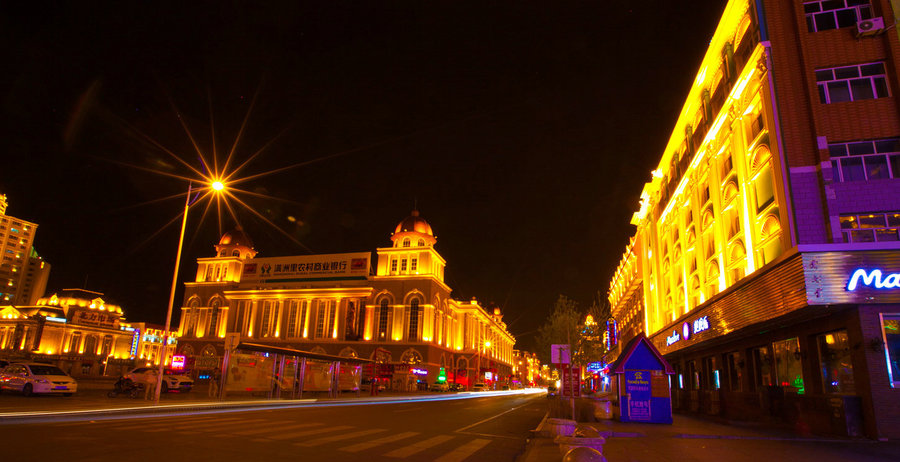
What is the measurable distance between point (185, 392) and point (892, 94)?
3873 cm

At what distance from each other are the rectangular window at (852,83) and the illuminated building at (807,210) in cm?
4

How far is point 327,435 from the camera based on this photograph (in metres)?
13.6

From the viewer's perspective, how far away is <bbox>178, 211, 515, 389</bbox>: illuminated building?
72250 millimetres

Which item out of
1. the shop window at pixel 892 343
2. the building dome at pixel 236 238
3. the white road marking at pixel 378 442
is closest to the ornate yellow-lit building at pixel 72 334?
the building dome at pixel 236 238

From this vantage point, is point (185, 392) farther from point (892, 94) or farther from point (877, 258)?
point (892, 94)

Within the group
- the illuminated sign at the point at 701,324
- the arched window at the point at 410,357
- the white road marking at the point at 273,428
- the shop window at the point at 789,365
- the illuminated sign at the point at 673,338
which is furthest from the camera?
the arched window at the point at 410,357

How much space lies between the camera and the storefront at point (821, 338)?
1439cm

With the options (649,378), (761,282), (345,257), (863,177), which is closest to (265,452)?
(649,378)

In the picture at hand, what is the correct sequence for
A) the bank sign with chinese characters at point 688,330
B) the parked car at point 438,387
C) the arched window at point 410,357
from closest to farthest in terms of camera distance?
the bank sign with chinese characters at point 688,330 < the parked car at point 438,387 < the arched window at point 410,357

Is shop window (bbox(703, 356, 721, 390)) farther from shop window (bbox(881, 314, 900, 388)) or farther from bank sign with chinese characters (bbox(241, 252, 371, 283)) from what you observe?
bank sign with chinese characters (bbox(241, 252, 371, 283))

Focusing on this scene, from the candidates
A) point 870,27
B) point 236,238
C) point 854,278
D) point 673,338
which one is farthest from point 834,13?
point 236,238

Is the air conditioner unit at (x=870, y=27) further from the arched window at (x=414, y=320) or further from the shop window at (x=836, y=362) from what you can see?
the arched window at (x=414, y=320)

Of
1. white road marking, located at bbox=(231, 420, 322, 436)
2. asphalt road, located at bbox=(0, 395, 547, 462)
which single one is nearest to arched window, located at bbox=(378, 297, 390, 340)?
asphalt road, located at bbox=(0, 395, 547, 462)

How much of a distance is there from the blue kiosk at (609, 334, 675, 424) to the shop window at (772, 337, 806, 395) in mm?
4597
